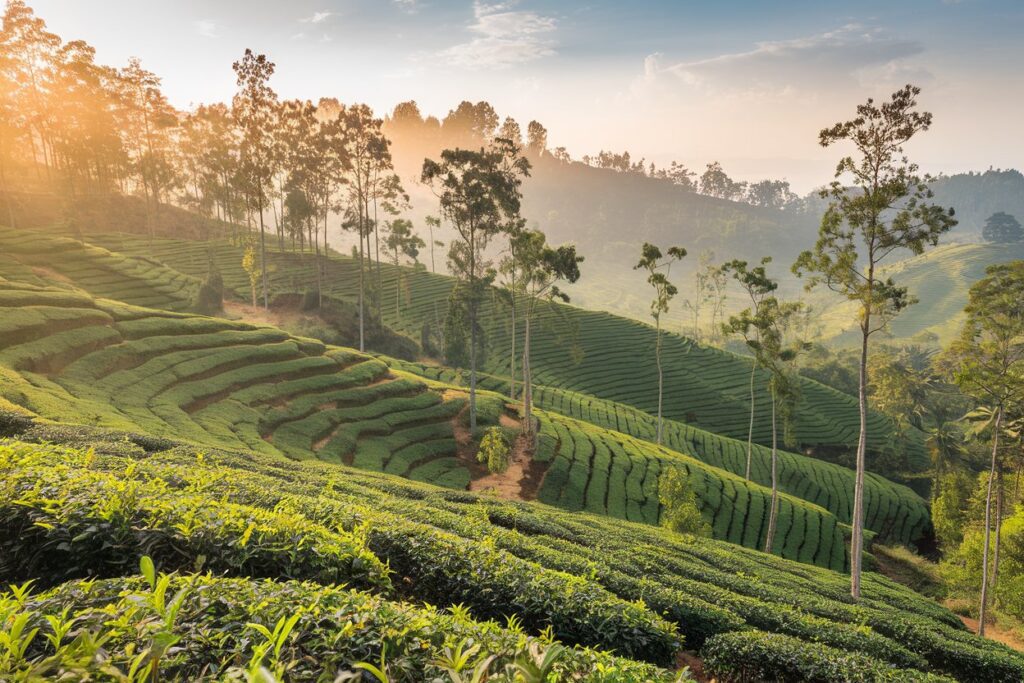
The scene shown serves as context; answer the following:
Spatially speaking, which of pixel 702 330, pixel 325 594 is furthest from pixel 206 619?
pixel 702 330

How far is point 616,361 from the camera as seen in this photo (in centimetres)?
7169

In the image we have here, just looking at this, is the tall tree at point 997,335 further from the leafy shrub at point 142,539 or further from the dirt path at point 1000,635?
the leafy shrub at point 142,539

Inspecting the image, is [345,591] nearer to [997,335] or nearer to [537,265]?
[997,335]

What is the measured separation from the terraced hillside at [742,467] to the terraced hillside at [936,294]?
122 m

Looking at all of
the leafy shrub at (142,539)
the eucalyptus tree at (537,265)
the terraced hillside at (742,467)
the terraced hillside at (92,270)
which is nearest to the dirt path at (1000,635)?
the terraced hillside at (742,467)

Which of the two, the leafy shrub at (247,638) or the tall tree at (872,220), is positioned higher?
the tall tree at (872,220)

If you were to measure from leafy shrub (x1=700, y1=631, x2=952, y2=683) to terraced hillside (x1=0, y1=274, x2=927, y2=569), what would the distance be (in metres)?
22.1

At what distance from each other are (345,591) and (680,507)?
24812mm

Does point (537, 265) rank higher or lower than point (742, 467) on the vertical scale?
higher

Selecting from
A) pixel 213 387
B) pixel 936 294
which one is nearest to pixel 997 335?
pixel 213 387

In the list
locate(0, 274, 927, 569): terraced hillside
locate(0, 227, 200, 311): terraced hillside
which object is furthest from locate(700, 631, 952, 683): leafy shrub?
locate(0, 227, 200, 311): terraced hillside

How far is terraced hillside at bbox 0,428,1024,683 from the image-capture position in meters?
3.45

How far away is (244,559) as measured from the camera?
5.41 m

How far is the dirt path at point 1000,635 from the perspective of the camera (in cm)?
2625
